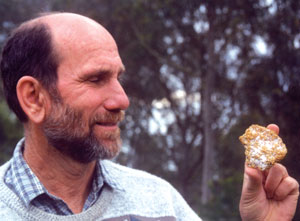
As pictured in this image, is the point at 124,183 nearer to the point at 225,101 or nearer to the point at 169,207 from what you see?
the point at 169,207

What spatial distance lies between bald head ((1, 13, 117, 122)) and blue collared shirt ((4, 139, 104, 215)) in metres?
0.30

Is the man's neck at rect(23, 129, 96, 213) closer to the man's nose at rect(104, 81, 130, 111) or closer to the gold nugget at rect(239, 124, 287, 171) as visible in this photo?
the man's nose at rect(104, 81, 130, 111)

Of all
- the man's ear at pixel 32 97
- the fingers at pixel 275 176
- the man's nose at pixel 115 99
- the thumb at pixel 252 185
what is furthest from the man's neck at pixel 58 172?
the fingers at pixel 275 176

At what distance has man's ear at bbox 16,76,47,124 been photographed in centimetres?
222

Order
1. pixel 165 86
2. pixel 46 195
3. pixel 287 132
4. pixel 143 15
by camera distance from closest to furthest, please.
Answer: pixel 46 195, pixel 287 132, pixel 143 15, pixel 165 86

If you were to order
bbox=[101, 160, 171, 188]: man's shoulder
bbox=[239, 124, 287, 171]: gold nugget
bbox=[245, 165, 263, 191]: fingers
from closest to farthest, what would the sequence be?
bbox=[245, 165, 263, 191]: fingers, bbox=[239, 124, 287, 171]: gold nugget, bbox=[101, 160, 171, 188]: man's shoulder

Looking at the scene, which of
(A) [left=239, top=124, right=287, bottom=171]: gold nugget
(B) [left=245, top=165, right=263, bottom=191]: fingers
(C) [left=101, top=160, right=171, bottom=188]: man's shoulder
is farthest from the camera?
(C) [left=101, top=160, right=171, bottom=188]: man's shoulder

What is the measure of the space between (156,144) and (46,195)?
1985 cm

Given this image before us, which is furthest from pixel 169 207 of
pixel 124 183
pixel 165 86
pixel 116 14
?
pixel 165 86

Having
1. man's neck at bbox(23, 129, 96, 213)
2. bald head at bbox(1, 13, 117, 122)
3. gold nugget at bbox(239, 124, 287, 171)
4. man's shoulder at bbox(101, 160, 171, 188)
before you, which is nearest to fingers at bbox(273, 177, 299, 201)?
gold nugget at bbox(239, 124, 287, 171)

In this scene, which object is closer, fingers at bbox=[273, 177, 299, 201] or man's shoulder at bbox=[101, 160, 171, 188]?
fingers at bbox=[273, 177, 299, 201]

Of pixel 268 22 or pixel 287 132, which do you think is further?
pixel 268 22

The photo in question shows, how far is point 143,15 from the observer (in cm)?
1459

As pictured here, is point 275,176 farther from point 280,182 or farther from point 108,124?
point 108,124
